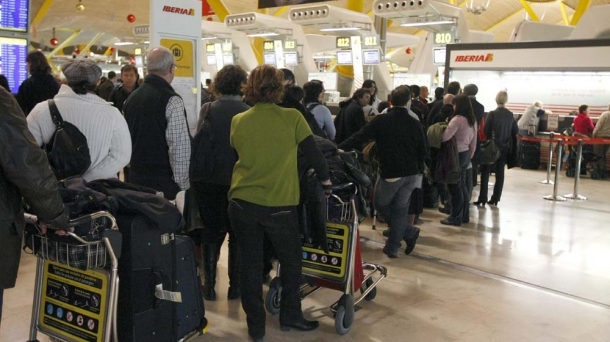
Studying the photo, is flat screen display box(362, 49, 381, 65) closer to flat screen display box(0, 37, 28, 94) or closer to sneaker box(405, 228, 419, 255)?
sneaker box(405, 228, 419, 255)

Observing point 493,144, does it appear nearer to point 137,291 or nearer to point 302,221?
point 302,221

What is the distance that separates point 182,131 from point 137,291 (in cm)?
110

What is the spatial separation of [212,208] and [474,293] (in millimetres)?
2070

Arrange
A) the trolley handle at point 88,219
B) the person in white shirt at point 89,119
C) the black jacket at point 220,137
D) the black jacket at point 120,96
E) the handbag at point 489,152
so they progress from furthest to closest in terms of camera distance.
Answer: the handbag at point 489,152 < the black jacket at point 120,96 < the black jacket at point 220,137 < the person in white shirt at point 89,119 < the trolley handle at point 88,219

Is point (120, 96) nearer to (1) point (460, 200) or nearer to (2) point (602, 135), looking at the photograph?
(1) point (460, 200)

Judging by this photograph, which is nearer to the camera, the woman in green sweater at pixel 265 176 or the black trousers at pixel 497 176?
the woman in green sweater at pixel 265 176

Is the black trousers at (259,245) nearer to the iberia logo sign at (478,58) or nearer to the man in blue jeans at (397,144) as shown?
the man in blue jeans at (397,144)

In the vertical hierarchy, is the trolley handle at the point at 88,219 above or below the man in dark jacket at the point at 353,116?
below

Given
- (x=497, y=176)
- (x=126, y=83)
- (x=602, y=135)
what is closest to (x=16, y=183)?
(x=126, y=83)

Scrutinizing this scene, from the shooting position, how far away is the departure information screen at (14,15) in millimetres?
5000

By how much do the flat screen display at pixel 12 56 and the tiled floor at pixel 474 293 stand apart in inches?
64.3

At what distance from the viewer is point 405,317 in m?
3.99

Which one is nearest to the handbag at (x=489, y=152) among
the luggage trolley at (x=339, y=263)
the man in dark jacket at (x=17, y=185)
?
the luggage trolley at (x=339, y=263)

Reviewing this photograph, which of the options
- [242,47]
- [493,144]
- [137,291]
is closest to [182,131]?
[137,291]
